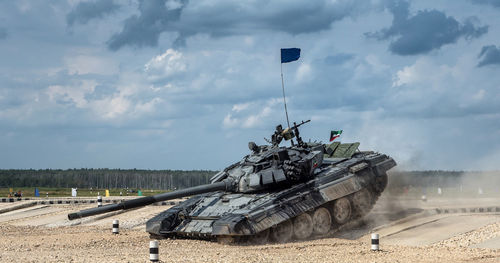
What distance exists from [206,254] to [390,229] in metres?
10.0

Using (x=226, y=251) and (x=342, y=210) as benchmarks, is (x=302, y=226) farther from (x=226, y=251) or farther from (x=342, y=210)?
(x=226, y=251)

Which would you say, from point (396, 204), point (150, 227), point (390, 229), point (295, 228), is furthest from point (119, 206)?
point (396, 204)

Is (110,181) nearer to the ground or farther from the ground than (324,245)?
farther from the ground

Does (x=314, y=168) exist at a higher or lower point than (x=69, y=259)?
higher

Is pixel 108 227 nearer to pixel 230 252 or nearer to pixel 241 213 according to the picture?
pixel 241 213

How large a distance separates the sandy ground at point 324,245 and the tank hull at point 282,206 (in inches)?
22.9

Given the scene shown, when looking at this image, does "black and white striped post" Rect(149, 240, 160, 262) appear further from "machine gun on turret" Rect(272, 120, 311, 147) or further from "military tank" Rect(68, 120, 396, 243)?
"machine gun on turret" Rect(272, 120, 311, 147)

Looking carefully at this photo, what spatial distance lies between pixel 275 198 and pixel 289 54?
380 inches

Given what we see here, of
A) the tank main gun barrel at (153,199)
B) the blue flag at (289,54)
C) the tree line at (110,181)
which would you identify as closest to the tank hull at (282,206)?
the tank main gun barrel at (153,199)

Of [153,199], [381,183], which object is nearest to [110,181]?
[381,183]

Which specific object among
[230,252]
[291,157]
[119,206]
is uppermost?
[291,157]

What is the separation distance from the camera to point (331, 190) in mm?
25547

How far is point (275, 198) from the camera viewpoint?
77.2 feet

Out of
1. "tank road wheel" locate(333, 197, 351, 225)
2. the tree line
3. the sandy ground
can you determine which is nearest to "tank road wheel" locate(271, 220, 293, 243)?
the sandy ground
